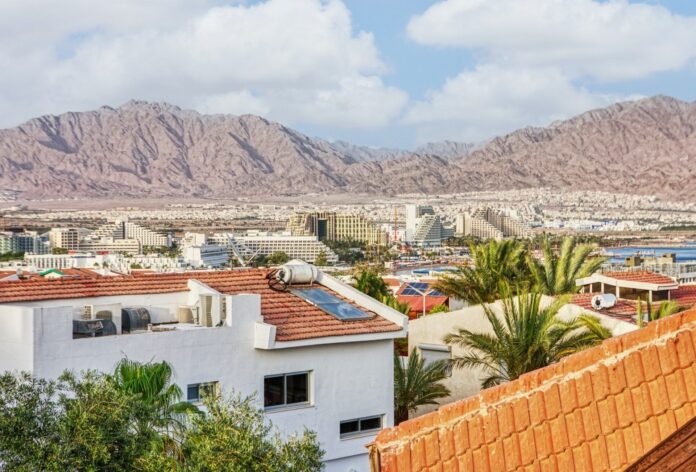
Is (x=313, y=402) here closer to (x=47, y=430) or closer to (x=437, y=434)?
(x=47, y=430)

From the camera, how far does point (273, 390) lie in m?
13.4

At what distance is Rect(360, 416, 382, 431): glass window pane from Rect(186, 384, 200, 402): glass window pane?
257cm

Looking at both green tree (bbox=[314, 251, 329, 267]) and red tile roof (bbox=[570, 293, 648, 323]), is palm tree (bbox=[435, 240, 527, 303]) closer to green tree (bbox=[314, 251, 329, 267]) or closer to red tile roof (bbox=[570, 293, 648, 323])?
red tile roof (bbox=[570, 293, 648, 323])

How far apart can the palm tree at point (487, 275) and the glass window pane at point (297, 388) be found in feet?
36.0

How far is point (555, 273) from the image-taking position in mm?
26203

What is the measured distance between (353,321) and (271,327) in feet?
5.36

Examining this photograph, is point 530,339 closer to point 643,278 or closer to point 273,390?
point 273,390

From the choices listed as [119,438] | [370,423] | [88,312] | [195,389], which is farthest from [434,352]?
[119,438]

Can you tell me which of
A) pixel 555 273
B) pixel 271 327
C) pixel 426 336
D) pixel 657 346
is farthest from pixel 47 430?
pixel 555 273

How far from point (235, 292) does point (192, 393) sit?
7.78ft

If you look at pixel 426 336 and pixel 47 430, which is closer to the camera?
pixel 47 430

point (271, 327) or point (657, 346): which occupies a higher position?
point (657, 346)

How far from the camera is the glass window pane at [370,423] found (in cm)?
1418

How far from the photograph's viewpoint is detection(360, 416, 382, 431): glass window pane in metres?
14.2
